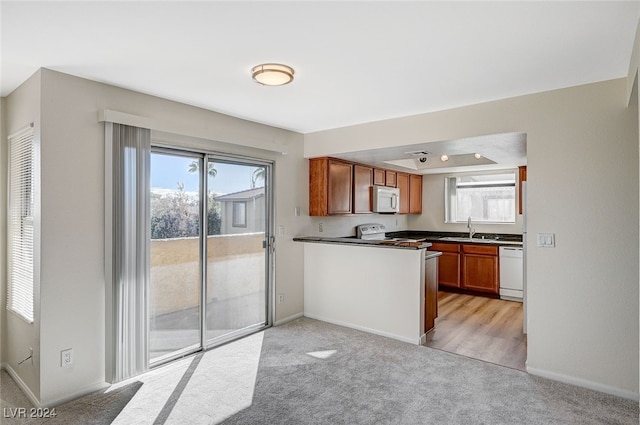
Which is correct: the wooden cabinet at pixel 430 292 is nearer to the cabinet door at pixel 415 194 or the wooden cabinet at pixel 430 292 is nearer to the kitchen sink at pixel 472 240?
the kitchen sink at pixel 472 240

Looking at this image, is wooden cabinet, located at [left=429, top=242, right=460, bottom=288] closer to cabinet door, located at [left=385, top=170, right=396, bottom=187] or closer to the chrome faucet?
the chrome faucet

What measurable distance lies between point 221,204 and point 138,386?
1.77m

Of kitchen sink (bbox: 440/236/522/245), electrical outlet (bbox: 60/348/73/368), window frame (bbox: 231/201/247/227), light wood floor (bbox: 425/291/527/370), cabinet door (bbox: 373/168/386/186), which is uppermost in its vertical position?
cabinet door (bbox: 373/168/386/186)

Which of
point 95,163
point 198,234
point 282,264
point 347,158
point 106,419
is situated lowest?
point 106,419

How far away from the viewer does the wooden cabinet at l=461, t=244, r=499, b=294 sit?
5.72 m

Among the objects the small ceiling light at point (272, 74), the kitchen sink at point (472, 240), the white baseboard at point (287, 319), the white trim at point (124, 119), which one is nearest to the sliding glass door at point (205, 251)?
the white baseboard at point (287, 319)

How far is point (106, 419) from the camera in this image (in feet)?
7.93

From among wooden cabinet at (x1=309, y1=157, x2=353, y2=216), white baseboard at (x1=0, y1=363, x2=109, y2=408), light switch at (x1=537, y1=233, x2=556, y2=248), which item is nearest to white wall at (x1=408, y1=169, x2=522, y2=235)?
wooden cabinet at (x1=309, y1=157, x2=353, y2=216)

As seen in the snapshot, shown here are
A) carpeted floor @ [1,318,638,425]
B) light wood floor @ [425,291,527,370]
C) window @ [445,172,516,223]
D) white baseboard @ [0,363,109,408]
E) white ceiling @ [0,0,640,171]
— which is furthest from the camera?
window @ [445,172,516,223]

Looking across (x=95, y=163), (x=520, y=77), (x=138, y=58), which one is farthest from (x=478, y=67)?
(x=95, y=163)

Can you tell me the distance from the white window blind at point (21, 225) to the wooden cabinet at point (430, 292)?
351 centimetres

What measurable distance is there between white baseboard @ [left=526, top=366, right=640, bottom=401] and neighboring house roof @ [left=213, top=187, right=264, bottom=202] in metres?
3.10

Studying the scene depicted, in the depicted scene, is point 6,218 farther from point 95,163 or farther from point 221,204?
point 221,204

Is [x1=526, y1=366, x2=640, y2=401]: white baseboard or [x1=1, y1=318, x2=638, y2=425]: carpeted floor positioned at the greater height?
[x1=526, y1=366, x2=640, y2=401]: white baseboard
